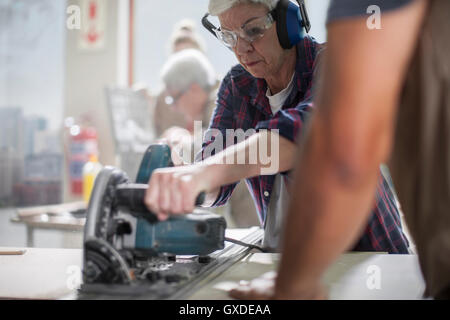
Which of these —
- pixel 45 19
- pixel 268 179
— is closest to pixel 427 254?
pixel 268 179

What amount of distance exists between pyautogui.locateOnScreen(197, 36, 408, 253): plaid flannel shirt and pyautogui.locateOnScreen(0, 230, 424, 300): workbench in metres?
0.15

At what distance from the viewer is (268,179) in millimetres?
1564

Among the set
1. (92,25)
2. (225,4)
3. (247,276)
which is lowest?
(247,276)

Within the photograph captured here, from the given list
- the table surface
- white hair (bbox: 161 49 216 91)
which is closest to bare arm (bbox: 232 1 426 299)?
the table surface

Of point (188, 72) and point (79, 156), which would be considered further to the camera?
point (79, 156)

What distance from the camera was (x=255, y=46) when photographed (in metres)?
1.46

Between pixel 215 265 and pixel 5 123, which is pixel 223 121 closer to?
pixel 215 265

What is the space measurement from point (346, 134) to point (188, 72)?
2.41 meters

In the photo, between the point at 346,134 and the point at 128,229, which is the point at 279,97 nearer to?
the point at 128,229

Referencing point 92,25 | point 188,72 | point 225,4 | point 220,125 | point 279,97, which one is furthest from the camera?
point 92,25

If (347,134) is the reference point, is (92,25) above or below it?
above

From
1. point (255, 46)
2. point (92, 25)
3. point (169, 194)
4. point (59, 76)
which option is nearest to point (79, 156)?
point (59, 76)

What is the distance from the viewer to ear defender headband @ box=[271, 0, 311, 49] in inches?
55.0

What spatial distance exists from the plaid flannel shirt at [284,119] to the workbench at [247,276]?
0.50 ft
